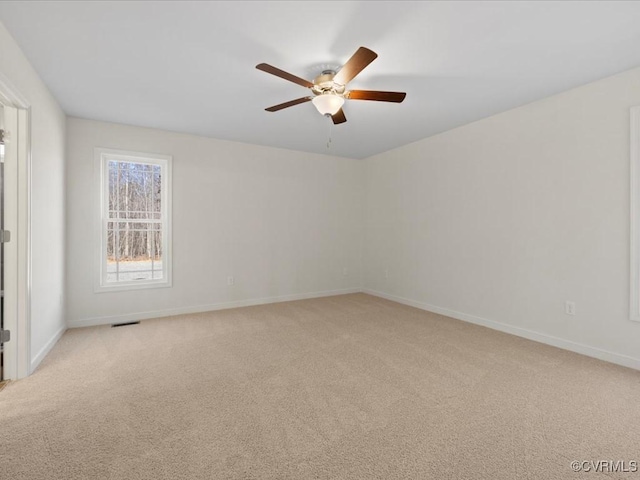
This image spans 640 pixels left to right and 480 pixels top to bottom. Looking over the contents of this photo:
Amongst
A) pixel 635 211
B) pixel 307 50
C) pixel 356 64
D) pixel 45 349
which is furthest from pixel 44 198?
pixel 635 211

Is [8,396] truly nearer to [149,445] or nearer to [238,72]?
[149,445]

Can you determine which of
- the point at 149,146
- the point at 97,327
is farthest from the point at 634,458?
the point at 149,146

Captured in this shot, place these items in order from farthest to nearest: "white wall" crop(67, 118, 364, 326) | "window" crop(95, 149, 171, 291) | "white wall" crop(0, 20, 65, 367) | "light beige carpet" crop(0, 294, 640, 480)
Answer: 1. "window" crop(95, 149, 171, 291)
2. "white wall" crop(67, 118, 364, 326)
3. "white wall" crop(0, 20, 65, 367)
4. "light beige carpet" crop(0, 294, 640, 480)

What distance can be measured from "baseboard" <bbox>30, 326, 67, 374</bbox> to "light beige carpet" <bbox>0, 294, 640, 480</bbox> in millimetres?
88

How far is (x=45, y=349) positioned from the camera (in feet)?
9.77

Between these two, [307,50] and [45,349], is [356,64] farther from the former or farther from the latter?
[45,349]

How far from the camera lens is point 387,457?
1.62m

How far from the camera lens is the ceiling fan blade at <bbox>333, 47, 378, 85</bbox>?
194cm

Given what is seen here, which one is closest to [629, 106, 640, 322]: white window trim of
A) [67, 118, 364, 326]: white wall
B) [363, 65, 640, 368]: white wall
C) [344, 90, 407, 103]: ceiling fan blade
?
[363, 65, 640, 368]: white wall

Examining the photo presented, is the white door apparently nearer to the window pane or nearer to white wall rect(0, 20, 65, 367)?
white wall rect(0, 20, 65, 367)

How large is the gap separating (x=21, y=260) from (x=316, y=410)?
2.65 meters

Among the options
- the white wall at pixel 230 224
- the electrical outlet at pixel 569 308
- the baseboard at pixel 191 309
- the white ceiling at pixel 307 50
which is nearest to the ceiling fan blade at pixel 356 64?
the white ceiling at pixel 307 50

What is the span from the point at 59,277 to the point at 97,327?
0.78m

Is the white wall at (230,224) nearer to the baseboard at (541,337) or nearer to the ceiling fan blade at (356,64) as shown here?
the baseboard at (541,337)
